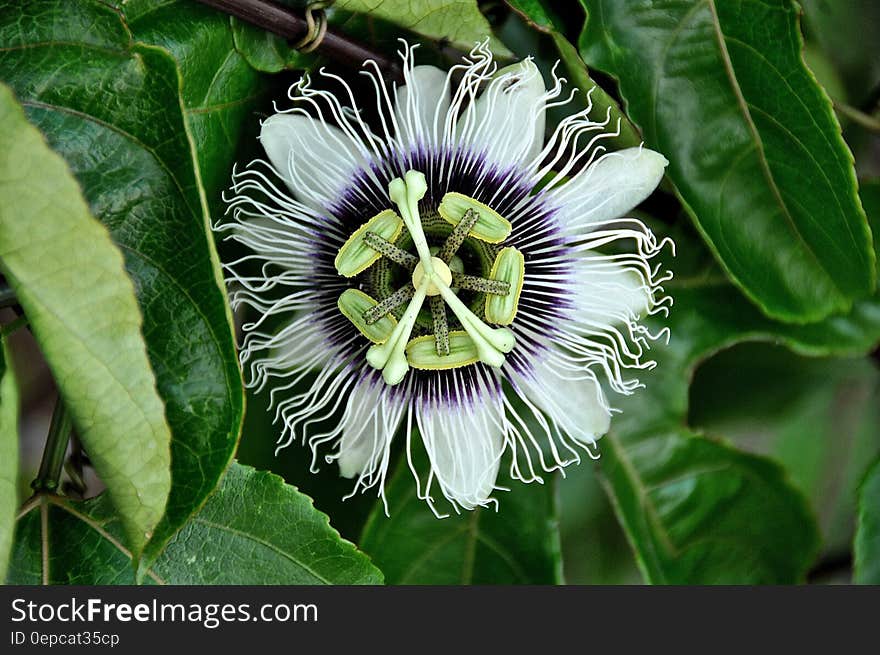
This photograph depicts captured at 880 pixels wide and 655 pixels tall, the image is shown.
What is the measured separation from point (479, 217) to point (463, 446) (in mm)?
261

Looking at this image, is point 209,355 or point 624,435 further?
point 624,435

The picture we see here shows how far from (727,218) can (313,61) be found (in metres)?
0.48

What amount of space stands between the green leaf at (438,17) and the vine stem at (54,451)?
1.67ft

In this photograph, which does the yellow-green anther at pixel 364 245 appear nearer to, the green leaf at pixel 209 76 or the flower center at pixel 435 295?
the flower center at pixel 435 295

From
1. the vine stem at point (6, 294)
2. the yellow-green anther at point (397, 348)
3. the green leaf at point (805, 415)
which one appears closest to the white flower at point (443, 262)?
the yellow-green anther at point (397, 348)

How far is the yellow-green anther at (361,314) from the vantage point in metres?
0.97

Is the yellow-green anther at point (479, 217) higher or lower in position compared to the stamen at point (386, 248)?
higher

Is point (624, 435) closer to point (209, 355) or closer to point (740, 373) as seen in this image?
point (740, 373)

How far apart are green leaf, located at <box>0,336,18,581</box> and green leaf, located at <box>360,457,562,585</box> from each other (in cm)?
46

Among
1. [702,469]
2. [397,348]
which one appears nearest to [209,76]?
[397,348]

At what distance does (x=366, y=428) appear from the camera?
1.03 meters

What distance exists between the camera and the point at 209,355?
0.79 m

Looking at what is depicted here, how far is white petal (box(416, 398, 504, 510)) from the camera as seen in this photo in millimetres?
1002

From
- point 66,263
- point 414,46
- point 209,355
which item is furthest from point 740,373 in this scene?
point 66,263
